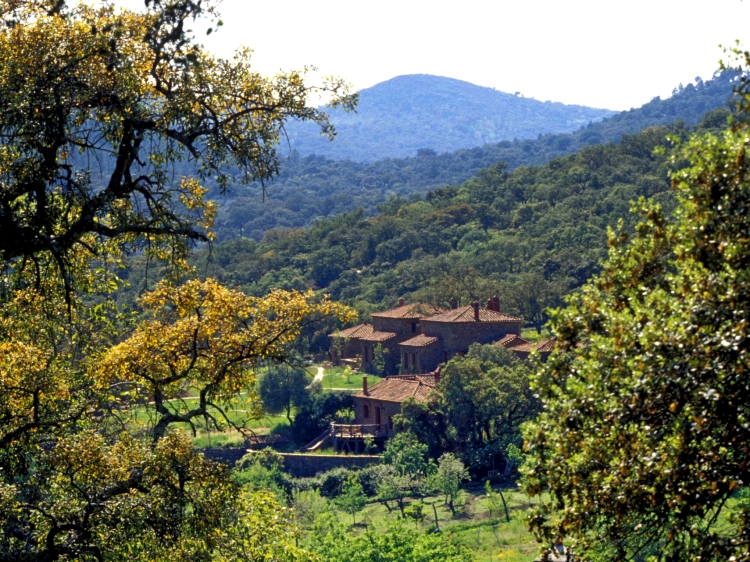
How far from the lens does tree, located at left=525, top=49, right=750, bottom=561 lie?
5.58 metres

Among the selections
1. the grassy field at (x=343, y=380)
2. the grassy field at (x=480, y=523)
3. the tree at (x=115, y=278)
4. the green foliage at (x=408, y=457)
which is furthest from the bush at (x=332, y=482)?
the tree at (x=115, y=278)

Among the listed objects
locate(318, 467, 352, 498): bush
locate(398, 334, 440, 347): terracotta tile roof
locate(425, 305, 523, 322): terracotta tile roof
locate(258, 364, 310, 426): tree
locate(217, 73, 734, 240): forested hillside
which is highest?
locate(217, 73, 734, 240): forested hillside

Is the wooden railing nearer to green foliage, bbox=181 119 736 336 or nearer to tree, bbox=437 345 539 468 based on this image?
tree, bbox=437 345 539 468

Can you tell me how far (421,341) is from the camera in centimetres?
5031

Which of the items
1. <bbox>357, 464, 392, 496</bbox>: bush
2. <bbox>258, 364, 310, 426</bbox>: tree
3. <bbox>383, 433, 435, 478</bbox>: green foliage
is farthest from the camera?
<bbox>258, 364, 310, 426</bbox>: tree

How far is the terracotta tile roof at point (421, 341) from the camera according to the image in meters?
49.7

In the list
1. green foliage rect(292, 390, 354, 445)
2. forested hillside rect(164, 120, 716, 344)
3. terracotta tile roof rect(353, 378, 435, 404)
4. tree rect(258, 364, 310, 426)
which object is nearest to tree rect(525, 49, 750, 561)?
terracotta tile roof rect(353, 378, 435, 404)

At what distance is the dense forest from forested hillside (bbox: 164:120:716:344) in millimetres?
102

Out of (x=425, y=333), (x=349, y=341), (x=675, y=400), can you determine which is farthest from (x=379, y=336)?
(x=675, y=400)

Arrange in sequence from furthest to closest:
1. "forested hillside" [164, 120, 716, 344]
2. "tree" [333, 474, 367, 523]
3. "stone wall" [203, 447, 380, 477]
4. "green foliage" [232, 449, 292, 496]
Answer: "forested hillside" [164, 120, 716, 344], "stone wall" [203, 447, 380, 477], "green foliage" [232, 449, 292, 496], "tree" [333, 474, 367, 523]

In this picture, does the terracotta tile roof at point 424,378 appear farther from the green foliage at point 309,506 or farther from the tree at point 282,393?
the green foliage at point 309,506

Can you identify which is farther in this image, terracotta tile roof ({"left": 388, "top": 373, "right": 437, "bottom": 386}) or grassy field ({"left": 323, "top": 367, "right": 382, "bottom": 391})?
grassy field ({"left": 323, "top": 367, "right": 382, "bottom": 391})

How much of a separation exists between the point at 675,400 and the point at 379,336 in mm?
48843

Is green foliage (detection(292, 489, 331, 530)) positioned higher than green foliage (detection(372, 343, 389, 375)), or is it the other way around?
green foliage (detection(372, 343, 389, 375))
